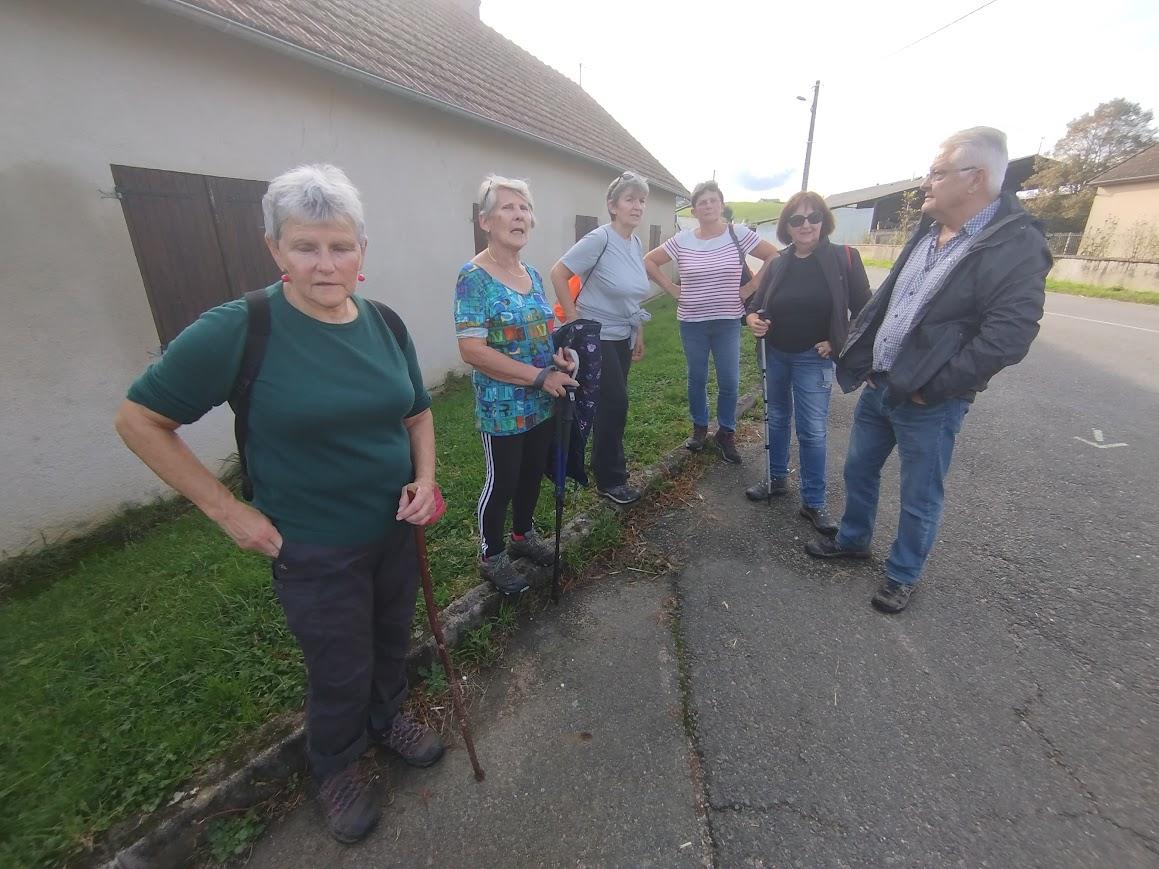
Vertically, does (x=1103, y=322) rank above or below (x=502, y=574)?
above

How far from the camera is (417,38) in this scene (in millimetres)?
7223

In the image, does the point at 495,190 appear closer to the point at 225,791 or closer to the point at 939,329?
the point at 939,329

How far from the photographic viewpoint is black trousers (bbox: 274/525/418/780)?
5.36ft

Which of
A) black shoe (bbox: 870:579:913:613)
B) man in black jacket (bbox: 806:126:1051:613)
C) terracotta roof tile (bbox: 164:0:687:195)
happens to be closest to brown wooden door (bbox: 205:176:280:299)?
terracotta roof tile (bbox: 164:0:687:195)

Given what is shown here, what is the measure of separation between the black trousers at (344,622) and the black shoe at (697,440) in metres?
2.93

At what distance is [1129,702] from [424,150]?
7.17 meters

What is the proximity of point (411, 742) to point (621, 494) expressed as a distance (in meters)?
2.00

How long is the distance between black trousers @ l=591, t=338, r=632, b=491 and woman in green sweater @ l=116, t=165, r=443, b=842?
1.60 m

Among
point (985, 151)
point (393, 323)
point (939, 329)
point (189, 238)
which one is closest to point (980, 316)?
point (939, 329)

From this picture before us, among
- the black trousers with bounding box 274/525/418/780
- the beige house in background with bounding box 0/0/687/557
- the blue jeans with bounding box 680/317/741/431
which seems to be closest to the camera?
the black trousers with bounding box 274/525/418/780

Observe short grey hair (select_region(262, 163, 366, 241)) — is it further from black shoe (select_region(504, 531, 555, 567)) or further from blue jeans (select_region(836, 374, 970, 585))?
blue jeans (select_region(836, 374, 970, 585))

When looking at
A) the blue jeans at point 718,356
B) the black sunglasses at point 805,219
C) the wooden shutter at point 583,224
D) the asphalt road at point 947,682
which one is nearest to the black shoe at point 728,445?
the blue jeans at point 718,356

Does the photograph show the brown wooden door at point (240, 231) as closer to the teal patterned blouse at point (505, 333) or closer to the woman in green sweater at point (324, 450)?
the teal patterned blouse at point (505, 333)

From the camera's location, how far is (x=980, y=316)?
2297mm
